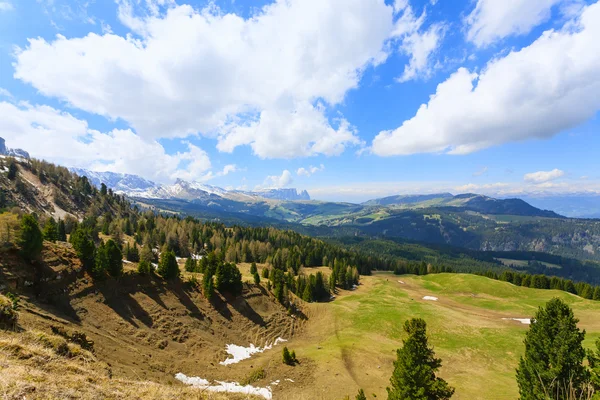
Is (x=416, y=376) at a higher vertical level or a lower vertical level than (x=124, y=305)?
higher

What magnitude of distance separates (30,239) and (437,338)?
80697 millimetres

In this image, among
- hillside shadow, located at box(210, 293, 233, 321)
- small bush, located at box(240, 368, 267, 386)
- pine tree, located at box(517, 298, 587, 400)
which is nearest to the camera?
pine tree, located at box(517, 298, 587, 400)

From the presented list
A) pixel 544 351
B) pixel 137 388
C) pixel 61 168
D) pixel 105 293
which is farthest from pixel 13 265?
pixel 61 168

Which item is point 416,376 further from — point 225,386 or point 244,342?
point 244,342

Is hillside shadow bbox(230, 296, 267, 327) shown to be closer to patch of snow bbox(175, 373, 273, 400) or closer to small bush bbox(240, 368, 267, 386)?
small bush bbox(240, 368, 267, 386)

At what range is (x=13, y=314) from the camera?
25.1m

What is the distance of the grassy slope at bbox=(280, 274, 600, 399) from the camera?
1662 inches

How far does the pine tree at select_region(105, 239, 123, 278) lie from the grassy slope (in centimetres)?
3860

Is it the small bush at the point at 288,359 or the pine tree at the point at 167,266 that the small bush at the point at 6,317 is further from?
the small bush at the point at 288,359

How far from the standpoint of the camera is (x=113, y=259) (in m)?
51.9

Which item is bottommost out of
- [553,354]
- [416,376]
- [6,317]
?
[416,376]

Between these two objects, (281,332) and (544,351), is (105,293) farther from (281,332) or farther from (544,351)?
(544,351)

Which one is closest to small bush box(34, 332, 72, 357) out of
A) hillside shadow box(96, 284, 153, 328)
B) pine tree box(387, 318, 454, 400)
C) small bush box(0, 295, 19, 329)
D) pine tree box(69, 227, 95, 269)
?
small bush box(0, 295, 19, 329)

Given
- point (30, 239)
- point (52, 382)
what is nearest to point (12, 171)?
point (30, 239)
